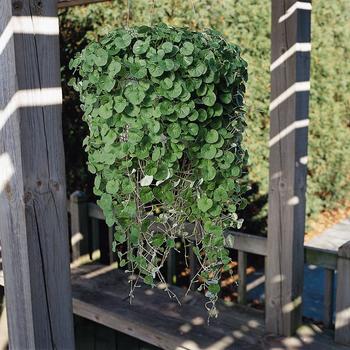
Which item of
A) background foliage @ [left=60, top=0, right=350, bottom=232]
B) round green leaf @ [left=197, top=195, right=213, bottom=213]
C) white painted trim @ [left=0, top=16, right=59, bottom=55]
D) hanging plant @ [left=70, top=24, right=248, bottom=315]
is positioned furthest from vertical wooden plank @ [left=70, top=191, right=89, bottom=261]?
white painted trim @ [left=0, top=16, right=59, bottom=55]

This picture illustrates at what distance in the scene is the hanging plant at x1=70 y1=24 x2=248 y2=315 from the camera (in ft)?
4.82

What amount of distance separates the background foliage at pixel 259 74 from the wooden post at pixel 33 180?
1.67m

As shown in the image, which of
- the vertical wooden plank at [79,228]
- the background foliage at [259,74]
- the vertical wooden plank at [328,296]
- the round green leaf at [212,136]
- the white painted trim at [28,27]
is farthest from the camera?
the background foliage at [259,74]

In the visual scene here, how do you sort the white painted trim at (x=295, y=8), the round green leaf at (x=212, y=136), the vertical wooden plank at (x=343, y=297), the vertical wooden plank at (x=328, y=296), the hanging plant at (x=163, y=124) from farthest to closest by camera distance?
the vertical wooden plank at (x=328, y=296) < the vertical wooden plank at (x=343, y=297) < the white painted trim at (x=295, y=8) < the round green leaf at (x=212, y=136) < the hanging plant at (x=163, y=124)

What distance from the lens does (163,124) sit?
1.50 metres

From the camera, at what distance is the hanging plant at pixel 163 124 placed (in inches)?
57.8

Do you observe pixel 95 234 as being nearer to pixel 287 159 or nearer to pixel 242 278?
pixel 242 278

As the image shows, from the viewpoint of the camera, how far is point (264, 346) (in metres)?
2.54

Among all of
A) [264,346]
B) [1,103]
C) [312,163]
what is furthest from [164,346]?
[312,163]

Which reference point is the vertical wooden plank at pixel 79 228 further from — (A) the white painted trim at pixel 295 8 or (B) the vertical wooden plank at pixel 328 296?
(A) the white painted trim at pixel 295 8

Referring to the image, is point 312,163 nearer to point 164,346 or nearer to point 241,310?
point 241,310

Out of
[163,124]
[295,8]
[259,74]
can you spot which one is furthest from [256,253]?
[259,74]

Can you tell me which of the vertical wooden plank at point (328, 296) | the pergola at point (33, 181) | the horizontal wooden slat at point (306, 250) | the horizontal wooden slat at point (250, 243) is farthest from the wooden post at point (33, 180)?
the vertical wooden plank at point (328, 296)

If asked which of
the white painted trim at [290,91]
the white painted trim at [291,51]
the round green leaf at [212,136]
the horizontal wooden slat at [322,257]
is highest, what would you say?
the white painted trim at [291,51]
